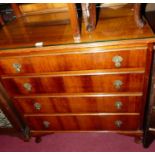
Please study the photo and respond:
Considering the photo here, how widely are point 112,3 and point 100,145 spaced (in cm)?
129

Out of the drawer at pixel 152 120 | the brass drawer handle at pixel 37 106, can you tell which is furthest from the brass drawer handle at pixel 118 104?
the brass drawer handle at pixel 37 106

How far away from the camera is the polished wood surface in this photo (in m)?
0.99

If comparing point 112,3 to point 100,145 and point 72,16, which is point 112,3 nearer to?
point 72,16

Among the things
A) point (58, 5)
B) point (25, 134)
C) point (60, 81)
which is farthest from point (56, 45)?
point (25, 134)

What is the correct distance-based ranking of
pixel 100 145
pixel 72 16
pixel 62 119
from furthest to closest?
pixel 100 145 < pixel 62 119 < pixel 72 16

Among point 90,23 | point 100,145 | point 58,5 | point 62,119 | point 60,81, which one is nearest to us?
point 90,23

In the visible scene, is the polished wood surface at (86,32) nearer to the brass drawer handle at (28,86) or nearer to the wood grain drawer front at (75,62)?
the wood grain drawer front at (75,62)

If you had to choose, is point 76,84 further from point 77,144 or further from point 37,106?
point 77,144

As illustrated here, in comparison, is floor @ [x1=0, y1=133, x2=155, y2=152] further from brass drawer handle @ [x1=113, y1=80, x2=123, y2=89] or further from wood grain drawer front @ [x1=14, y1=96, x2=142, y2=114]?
brass drawer handle @ [x1=113, y1=80, x2=123, y2=89]

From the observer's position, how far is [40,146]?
1.75 m

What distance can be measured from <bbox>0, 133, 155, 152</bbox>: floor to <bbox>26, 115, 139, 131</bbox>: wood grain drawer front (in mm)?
208

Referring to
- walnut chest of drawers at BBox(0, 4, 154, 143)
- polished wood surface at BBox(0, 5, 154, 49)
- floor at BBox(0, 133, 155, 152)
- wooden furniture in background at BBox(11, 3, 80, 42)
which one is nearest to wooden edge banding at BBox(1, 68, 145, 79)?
walnut chest of drawers at BBox(0, 4, 154, 143)

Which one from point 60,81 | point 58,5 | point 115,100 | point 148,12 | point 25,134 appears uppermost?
point 58,5

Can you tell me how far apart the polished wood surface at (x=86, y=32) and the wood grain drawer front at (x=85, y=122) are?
2.37ft
